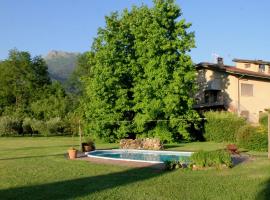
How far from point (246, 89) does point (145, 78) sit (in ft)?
43.9

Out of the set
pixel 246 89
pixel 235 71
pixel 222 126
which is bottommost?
pixel 222 126

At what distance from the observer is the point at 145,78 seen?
120ft

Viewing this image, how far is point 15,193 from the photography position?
1175 cm

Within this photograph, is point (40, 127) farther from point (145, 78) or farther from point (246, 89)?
point (246, 89)

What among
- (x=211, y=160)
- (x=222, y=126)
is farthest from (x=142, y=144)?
(x=211, y=160)

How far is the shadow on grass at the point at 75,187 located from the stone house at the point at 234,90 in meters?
29.9

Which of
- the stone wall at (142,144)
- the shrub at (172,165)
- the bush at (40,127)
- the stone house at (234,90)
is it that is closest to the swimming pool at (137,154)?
the stone wall at (142,144)

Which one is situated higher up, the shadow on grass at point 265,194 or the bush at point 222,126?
the bush at point 222,126

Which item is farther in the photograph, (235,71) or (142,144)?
(235,71)

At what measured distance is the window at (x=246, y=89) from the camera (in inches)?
1741

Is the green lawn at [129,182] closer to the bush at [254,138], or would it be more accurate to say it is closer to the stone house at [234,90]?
the bush at [254,138]

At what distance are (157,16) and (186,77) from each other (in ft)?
19.0

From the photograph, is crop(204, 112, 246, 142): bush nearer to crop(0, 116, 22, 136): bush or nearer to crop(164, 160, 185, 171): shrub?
crop(164, 160, 185, 171): shrub

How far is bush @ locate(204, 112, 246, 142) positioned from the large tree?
1.53 metres
